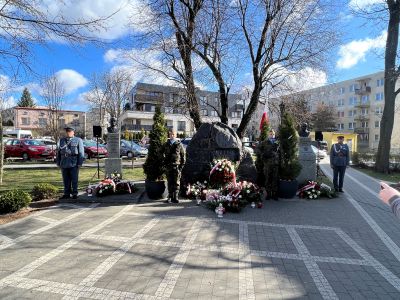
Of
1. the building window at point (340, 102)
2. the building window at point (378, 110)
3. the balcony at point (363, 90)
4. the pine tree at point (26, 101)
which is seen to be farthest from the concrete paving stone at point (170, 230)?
the pine tree at point (26, 101)

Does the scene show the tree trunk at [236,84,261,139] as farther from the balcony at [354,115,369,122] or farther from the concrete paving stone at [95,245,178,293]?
the balcony at [354,115,369,122]

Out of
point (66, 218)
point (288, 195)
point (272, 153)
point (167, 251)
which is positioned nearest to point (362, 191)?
point (288, 195)

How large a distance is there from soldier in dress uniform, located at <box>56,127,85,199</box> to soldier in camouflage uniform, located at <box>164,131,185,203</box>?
2518 mm

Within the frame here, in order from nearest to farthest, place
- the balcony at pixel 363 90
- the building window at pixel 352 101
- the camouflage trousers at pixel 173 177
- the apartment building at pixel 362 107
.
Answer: the camouflage trousers at pixel 173 177
the apartment building at pixel 362 107
the balcony at pixel 363 90
the building window at pixel 352 101

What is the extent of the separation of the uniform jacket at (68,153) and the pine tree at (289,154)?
6001mm

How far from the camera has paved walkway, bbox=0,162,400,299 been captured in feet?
12.4

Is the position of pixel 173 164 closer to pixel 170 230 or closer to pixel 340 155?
pixel 170 230

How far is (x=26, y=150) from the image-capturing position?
22.9 meters

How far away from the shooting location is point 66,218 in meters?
6.88

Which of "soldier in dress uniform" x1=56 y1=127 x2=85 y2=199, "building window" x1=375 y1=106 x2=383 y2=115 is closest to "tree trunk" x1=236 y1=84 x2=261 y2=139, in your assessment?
"soldier in dress uniform" x1=56 y1=127 x2=85 y2=199

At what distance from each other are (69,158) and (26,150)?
17038 mm

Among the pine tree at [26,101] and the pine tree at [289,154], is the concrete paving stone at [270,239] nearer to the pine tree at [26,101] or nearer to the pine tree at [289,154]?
the pine tree at [289,154]

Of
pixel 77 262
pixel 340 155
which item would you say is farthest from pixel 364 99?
pixel 77 262

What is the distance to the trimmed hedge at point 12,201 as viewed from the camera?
7113 mm
